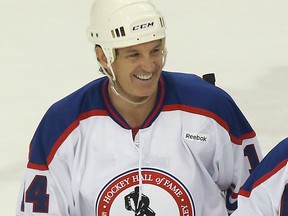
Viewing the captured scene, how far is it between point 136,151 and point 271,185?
56cm

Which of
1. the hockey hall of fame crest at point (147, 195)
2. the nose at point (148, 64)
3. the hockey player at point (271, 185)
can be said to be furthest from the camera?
the hockey hall of fame crest at point (147, 195)

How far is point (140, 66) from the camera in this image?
8.87ft

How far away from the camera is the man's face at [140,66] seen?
2.70m

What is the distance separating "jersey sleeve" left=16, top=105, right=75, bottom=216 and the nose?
11.6 inches

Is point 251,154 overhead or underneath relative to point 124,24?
underneath

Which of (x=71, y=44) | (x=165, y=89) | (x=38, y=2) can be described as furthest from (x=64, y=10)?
(x=165, y=89)

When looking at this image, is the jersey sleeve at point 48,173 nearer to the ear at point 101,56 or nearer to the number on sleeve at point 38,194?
the number on sleeve at point 38,194

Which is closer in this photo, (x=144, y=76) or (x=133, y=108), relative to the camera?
(x=144, y=76)

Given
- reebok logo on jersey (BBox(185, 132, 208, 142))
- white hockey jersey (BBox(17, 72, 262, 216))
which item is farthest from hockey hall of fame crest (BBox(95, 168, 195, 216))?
reebok logo on jersey (BBox(185, 132, 208, 142))

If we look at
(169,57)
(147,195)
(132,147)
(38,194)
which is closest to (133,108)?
(132,147)

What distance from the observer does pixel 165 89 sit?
9.38 ft

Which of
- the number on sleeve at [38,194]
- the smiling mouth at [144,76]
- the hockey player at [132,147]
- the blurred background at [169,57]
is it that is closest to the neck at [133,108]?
the hockey player at [132,147]

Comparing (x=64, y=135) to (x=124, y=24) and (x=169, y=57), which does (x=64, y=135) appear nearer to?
(x=124, y=24)

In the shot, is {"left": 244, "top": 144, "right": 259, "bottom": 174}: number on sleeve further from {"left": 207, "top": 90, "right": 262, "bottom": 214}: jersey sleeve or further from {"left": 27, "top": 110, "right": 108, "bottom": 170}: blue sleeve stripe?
{"left": 27, "top": 110, "right": 108, "bottom": 170}: blue sleeve stripe
